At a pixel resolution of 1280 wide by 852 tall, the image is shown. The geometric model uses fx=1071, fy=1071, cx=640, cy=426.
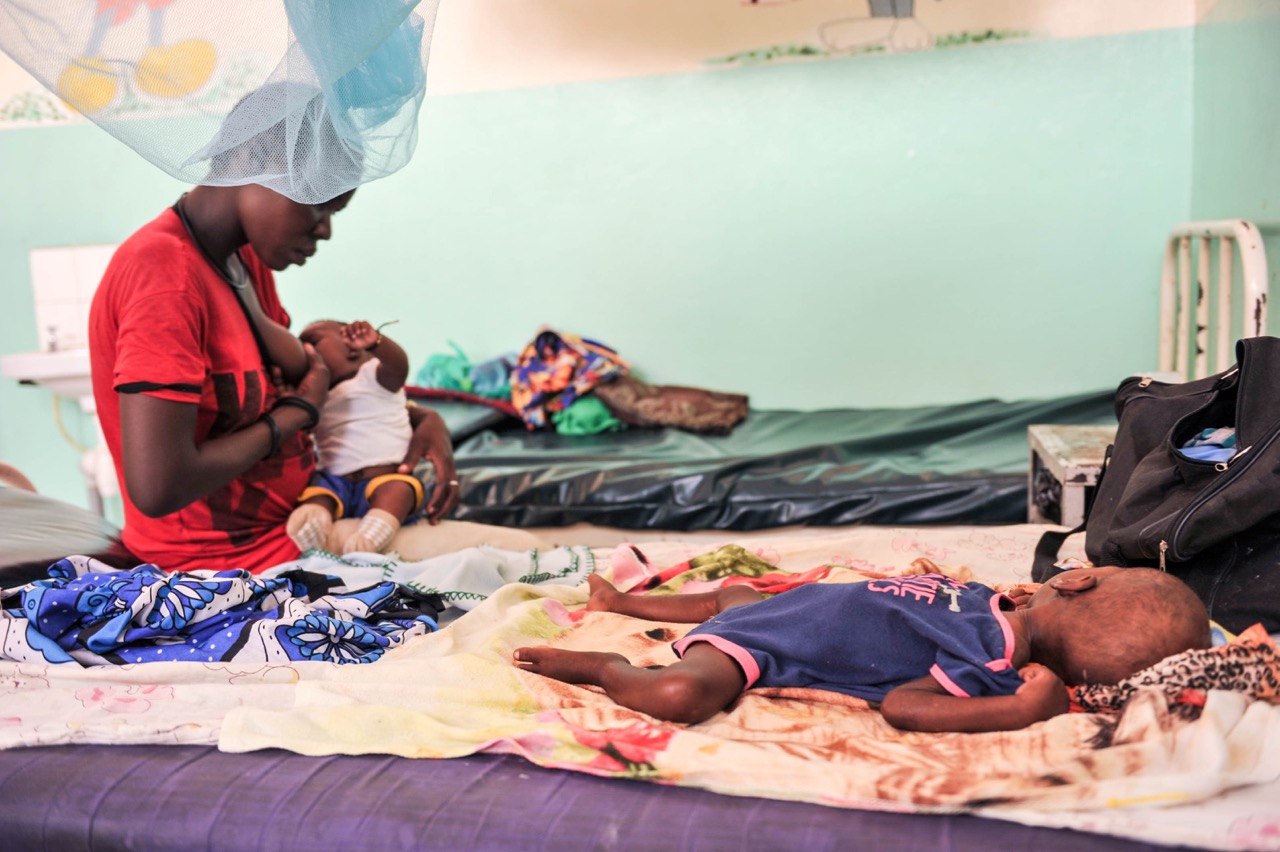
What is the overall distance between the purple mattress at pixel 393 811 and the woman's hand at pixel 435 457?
1.15m

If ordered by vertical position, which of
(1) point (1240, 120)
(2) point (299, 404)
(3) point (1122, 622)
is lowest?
(3) point (1122, 622)

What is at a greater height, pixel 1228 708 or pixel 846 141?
pixel 846 141

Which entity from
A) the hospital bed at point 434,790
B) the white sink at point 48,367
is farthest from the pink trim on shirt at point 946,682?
the white sink at point 48,367

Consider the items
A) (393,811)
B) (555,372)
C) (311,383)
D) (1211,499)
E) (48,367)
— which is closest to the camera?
(393,811)

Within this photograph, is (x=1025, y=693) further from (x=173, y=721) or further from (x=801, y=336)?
(x=801, y=336)

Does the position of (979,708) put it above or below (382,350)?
below

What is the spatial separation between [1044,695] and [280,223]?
5.05ft

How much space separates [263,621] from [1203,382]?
165 centimetres

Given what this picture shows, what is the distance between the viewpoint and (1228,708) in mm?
1271

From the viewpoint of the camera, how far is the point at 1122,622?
1.46 m

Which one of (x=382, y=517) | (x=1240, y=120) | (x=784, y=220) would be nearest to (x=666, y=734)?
(x=382, y=517)

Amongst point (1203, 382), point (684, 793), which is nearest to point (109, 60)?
point (684, 793)

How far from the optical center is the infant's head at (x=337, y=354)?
8.44 feet

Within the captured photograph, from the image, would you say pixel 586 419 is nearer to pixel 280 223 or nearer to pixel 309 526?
pixel 309 526
